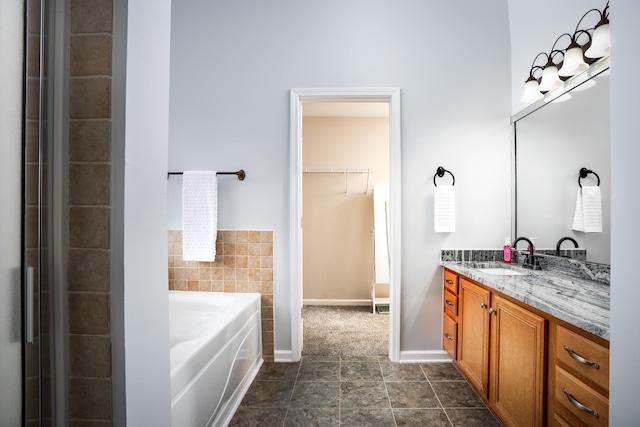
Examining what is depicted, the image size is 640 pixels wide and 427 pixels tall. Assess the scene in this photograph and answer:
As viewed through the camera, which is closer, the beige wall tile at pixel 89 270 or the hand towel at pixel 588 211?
the beige wall tile at pixel 89 270

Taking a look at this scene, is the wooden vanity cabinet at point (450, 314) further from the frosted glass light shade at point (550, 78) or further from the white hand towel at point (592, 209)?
the frosted glass light shade at point (550, 78)

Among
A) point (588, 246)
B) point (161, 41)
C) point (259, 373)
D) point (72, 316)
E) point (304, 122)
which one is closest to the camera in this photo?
point (72, 316)

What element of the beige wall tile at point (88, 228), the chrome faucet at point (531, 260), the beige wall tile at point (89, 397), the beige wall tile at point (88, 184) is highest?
the beige wall tile at point (88, 184)

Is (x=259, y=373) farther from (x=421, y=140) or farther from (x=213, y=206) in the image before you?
Result: (x=421, y=140)

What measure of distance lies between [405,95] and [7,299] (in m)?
2.51

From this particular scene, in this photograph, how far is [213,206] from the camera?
239 cm

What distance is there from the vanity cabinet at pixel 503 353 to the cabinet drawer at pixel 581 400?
0.32ft

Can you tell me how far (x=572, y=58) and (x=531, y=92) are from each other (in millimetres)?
363

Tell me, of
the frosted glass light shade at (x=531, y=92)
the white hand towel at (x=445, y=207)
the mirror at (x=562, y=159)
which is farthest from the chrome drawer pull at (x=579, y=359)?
→ the frosted glass light shade at (x=531, y=92)

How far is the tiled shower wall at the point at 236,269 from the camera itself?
2.45 meters

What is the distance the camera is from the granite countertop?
3.50 feet

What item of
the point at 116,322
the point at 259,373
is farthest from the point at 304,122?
the point at 116,322

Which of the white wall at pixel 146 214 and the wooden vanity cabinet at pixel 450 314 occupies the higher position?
the white wall at pixel 146 214

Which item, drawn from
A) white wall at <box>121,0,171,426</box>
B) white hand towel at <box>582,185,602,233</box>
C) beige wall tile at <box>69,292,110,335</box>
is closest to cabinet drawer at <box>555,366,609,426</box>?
white hand towel at <box>582,185,602,233</box>
